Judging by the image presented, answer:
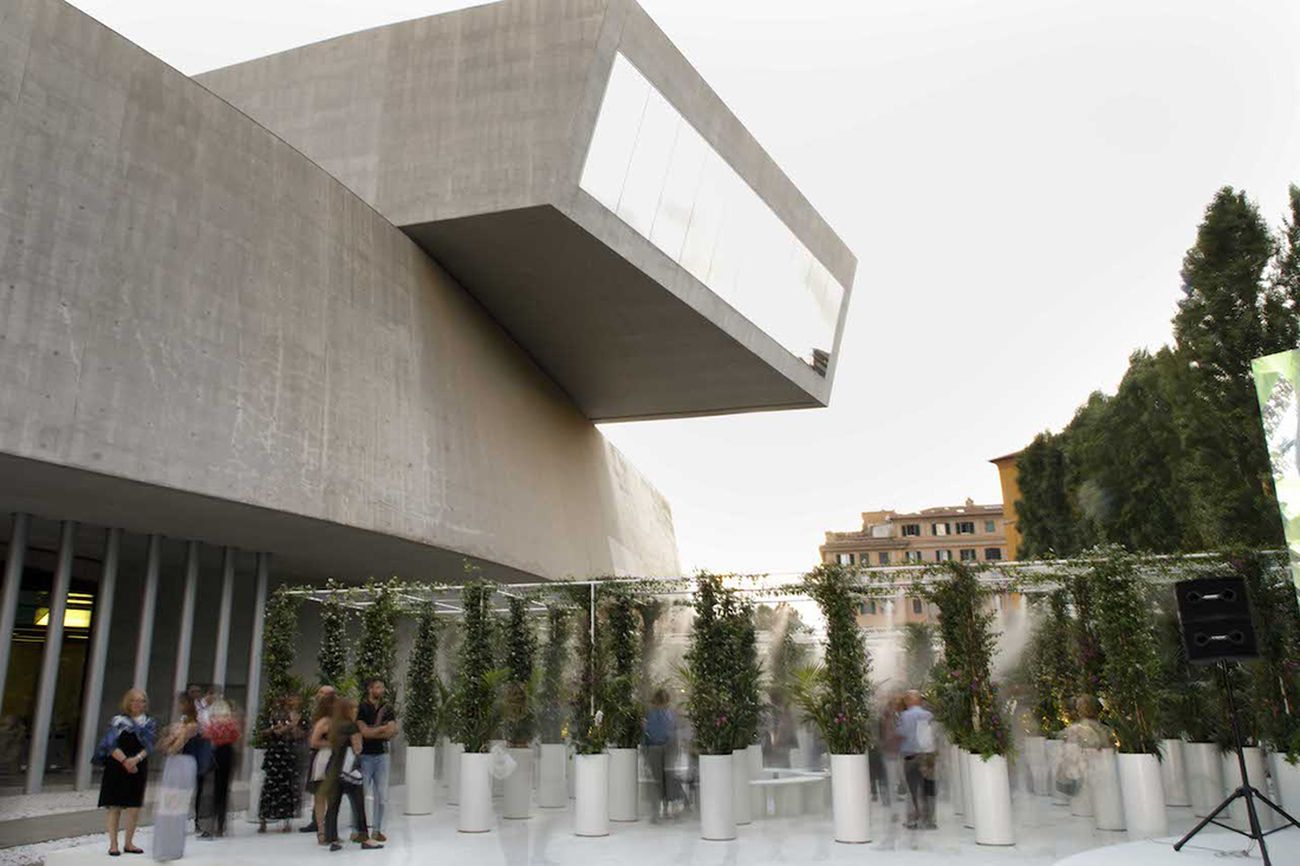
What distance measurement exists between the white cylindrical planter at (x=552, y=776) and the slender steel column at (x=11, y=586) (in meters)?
8.50

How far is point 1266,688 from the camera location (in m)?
10.2

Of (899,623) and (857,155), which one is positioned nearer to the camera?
(899,623)

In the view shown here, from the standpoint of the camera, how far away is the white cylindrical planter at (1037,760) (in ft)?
42.4

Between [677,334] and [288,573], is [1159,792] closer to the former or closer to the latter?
[677,334]

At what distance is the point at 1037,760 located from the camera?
13.1m

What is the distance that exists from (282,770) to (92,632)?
7811 mm

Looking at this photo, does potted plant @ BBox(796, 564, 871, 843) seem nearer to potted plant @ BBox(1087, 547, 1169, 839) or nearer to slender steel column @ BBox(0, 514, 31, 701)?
potted plant @ BBox(1087, 547, 1169, 839)

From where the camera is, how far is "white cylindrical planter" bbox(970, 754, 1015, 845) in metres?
9.48

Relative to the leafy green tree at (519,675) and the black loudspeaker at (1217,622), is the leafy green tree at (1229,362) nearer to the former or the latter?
the black loudspeaker at (1217,622)

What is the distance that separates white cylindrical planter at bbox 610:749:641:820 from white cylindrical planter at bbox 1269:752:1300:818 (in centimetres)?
723

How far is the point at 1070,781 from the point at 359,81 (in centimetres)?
1892

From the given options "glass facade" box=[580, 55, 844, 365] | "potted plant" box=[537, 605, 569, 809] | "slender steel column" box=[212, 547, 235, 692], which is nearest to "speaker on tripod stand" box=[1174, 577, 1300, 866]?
"potted plant" box=[537, 605, 569, 809]

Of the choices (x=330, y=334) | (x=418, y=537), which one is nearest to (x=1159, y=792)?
(x=418, y=537)

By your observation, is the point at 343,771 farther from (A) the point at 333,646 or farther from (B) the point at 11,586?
(B) the point at 11,586
